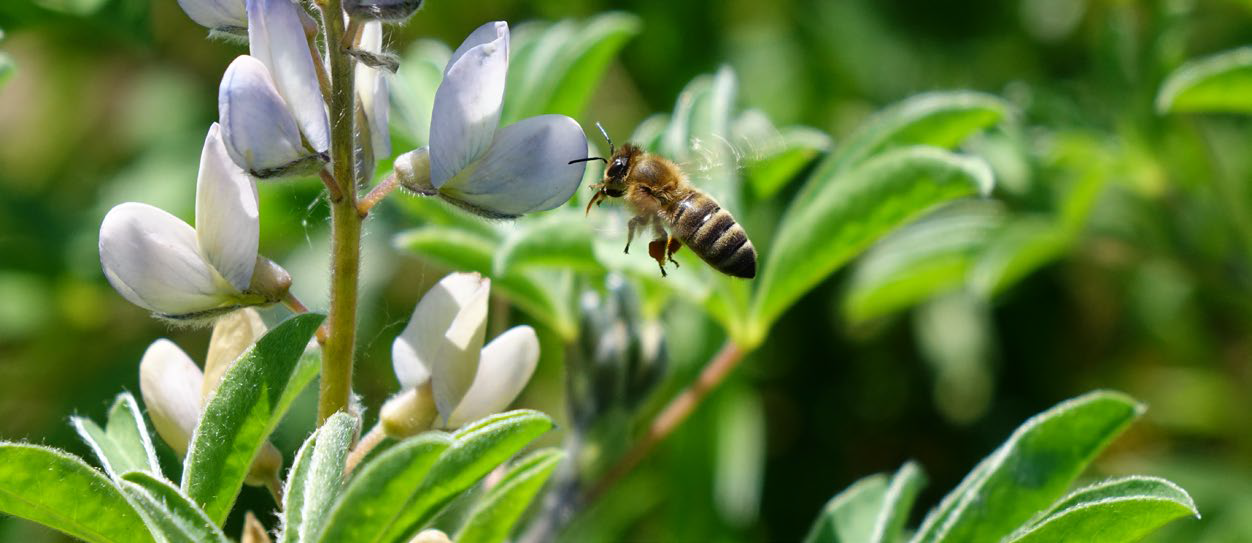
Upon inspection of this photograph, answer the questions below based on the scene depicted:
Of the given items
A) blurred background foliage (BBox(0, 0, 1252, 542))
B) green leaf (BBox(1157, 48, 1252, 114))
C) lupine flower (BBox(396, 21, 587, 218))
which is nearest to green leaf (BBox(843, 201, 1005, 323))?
blurred background foliage (BBox(0, 0, 1252, 542))

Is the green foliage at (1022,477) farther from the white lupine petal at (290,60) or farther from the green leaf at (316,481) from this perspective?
the white lupine petal at (290,60)

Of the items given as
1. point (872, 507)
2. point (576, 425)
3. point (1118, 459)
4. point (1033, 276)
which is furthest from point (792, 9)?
point (872, 507)

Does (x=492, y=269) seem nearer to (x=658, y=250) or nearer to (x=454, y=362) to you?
(x=658, y=250)

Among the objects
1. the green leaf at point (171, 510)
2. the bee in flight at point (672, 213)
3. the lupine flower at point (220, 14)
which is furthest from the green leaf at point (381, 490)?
the bee in flight at point (672, 213)

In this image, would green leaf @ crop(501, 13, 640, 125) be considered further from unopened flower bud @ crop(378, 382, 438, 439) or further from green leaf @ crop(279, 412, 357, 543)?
green leaf @ crop(279, 412, 357, 543)

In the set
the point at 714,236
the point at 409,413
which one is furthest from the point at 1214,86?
the point at 409,413
